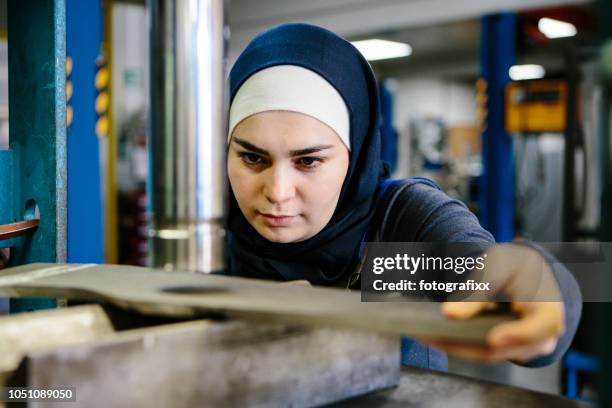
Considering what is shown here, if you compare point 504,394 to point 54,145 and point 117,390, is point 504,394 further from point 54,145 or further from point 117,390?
point 54,145

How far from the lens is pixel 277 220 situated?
105 centimetres

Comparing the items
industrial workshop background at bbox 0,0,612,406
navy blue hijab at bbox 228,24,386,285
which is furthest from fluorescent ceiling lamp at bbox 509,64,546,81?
navy blue hijab at bbox 228,24,386,285

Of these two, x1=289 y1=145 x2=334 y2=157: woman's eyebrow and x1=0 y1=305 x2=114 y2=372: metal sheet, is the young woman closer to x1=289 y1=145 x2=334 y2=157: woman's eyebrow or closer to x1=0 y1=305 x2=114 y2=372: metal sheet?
x1=289 y1=145 x2=334 y2=157: woman's eyebrow

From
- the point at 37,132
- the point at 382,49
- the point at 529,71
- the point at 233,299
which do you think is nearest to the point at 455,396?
the point at 233,299

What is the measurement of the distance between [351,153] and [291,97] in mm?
170

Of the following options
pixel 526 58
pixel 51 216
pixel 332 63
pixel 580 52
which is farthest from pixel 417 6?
pixel 526 58

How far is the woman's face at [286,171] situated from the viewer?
101 centimetres

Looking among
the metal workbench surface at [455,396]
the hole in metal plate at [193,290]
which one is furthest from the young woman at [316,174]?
the hole in metal plate at [193,290]

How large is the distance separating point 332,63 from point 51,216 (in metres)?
0.53

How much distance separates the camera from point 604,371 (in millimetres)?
419

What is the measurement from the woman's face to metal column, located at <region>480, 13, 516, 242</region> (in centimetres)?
304

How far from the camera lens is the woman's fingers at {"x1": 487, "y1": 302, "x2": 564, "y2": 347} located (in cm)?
51

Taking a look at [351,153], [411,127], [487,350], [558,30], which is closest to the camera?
[487,350]

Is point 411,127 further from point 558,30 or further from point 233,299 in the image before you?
point 233,299
